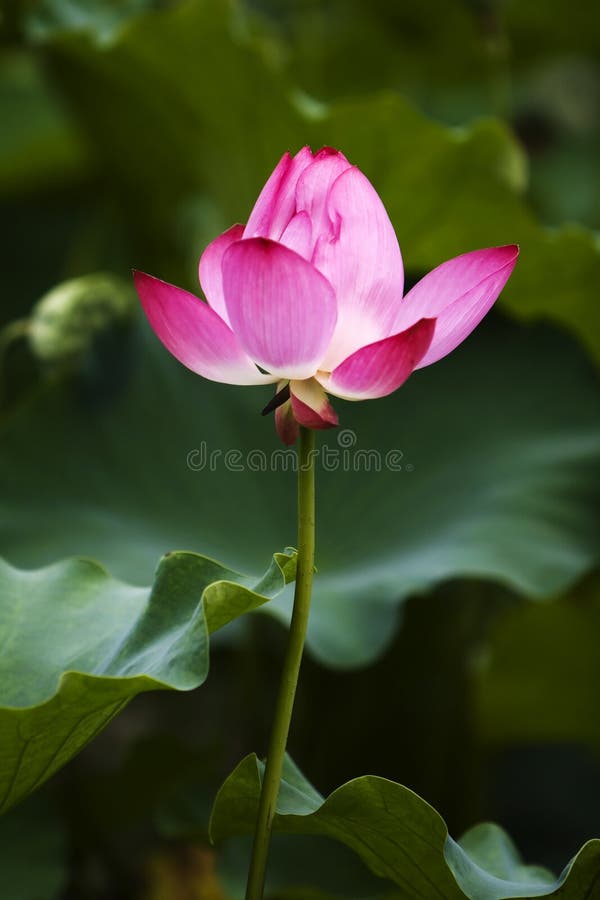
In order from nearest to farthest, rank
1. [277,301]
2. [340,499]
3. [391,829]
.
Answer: [277,301] < [391,829] < [340,499]

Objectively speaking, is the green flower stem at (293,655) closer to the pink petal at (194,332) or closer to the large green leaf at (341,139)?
the pink petal at (194,332)

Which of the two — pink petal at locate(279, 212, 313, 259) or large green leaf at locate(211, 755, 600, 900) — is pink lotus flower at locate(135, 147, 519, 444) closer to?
pink petal at locate(279, 212, 313, 259)

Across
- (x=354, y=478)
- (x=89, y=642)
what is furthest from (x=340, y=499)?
(x=89, y=642)

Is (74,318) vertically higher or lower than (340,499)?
higher

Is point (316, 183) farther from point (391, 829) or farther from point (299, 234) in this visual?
point (391, 829)

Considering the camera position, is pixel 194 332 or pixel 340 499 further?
pixel 340 499

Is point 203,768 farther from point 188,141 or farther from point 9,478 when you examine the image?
point 188,141

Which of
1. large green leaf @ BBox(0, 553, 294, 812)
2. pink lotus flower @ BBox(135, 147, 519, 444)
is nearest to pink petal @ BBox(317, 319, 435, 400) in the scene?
pink lotus flower @ BBox(135, 147, 519, 444)
